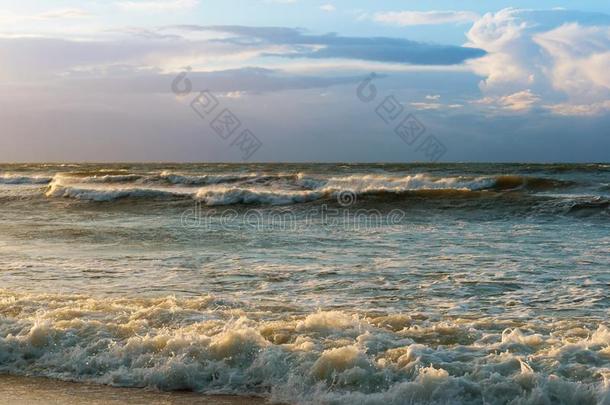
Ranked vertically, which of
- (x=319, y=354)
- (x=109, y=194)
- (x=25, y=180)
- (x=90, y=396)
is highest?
(x=25, y=180)

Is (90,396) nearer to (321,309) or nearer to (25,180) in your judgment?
(321,309)

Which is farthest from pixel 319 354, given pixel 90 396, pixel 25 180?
pixel 25 180

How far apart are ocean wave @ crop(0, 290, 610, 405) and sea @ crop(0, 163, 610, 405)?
0.05 feet

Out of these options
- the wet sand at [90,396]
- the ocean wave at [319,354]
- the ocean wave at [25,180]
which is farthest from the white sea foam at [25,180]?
the wet sand at [90,396]

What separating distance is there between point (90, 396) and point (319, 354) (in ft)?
6.17

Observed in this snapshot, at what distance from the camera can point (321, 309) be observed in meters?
7.68

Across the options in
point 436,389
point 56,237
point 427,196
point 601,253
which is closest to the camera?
point 436,389

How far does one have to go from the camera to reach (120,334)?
6.51m

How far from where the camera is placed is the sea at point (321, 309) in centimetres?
545

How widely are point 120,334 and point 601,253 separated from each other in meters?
8.49

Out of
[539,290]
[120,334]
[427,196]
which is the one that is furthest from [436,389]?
[427,196]

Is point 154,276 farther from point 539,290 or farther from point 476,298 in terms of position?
point 539,290

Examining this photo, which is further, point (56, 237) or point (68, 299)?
point (56, 237)

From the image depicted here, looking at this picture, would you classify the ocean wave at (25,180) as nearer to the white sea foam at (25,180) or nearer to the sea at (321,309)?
the white sea foam at (25,180)
